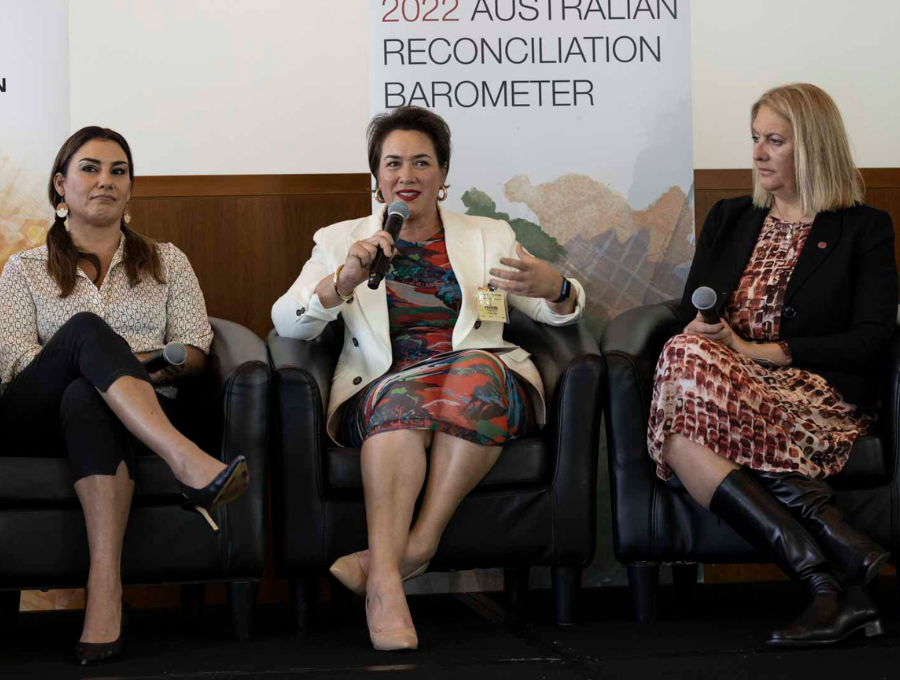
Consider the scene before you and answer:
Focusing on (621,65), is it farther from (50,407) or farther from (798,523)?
(50,407)

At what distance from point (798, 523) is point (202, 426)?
1462mm

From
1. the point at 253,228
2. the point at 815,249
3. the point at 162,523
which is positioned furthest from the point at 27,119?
the point at 815,249

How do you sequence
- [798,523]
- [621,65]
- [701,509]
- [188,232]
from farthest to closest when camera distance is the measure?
[188,232], [621,65], [701,509], [798,523]

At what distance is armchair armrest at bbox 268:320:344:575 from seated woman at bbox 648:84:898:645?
80cm

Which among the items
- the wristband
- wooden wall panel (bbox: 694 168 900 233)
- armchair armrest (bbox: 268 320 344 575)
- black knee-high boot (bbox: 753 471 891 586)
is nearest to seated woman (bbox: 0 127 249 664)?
armchair armrest (bbox: 268 320 344 575)

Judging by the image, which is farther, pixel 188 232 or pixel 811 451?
pixel 188 232

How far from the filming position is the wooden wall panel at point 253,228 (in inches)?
144

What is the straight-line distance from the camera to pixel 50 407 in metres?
2.56

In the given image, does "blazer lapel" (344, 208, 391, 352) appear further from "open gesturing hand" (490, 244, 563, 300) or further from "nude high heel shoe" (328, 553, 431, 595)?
"nude high heel shoe" (328, 553, 431, 595)

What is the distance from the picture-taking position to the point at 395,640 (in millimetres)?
2396

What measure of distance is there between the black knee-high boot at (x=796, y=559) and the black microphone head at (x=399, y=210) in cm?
99

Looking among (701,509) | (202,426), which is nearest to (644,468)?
(701,509)

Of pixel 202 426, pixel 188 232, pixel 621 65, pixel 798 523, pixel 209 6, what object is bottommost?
pixel 798 523

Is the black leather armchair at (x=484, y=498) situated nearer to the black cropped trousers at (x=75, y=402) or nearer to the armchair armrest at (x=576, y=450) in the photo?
the armchair armrest at (x=576, y=450)
